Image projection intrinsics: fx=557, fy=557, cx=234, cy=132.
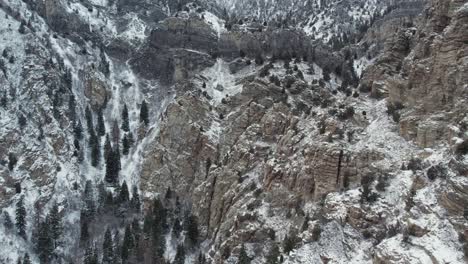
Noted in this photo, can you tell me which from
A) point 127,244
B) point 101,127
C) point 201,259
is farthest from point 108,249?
point 101,127

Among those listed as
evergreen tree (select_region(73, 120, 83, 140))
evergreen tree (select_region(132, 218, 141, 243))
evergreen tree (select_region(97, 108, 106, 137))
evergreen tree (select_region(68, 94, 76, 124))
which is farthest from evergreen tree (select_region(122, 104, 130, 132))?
evergreen tree (select_region(132, 218, 141, 243))

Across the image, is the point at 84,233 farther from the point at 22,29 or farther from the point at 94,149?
the point at 22,29

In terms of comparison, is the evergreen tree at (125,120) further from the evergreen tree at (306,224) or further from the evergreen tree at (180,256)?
the evergreen tree at (306,224)

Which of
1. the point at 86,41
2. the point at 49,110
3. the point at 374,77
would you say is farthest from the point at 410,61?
the point at 86,41

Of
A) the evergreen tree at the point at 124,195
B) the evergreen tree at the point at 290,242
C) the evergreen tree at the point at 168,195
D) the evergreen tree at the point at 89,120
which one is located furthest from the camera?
the evergreen tree at the point at 89,120

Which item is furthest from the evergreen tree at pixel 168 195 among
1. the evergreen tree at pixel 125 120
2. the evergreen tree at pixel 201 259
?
the evergreen tree at pixel 125 120

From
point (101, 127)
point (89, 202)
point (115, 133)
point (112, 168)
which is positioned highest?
point (101, 127)
